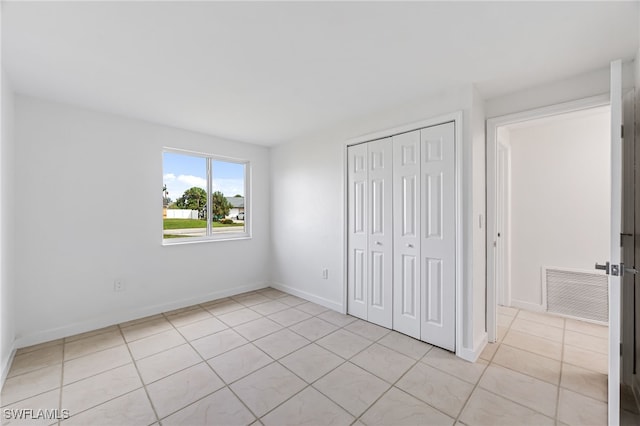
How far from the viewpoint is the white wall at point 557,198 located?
3002 mm

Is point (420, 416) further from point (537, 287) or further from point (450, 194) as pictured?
point (537, 287)

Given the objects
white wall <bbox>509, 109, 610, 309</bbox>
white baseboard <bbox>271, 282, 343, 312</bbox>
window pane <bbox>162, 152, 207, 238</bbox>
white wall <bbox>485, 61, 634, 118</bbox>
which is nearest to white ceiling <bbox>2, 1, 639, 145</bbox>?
white wall <bbox>485, 61, 634, 118</bbox>

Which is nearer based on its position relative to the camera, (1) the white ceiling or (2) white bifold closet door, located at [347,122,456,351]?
(1) the white ceiling

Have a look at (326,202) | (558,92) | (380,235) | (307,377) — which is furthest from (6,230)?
(558,92)

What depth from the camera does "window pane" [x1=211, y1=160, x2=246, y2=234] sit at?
13.3ft

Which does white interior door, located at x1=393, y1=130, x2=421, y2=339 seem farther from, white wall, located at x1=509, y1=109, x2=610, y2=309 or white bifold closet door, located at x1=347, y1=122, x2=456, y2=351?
white wall, located at x1=509, y1=109, x2=610, y2=309

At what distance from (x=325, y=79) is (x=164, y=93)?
1.53 metres

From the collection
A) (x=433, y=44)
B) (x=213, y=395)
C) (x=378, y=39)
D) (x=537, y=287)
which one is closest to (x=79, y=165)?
(x=213, y=395)

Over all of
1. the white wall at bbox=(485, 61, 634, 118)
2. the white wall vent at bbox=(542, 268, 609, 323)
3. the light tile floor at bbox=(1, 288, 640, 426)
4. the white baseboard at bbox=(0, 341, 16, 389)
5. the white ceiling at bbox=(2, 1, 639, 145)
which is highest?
the white ceiling at bbox=(2, 1, 639, 145)

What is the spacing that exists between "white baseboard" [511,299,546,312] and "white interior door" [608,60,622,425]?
86.0 inches

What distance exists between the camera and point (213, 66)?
6.60 ft

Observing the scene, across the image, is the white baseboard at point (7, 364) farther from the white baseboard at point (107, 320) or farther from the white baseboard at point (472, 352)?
the white baseboard at point (472, 352)

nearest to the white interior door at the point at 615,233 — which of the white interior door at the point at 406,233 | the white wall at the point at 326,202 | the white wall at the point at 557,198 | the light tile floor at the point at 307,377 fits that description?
the light tile floor at the point at 307,377

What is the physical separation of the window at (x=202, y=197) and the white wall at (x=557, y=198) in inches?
157
